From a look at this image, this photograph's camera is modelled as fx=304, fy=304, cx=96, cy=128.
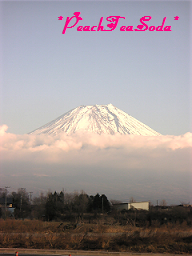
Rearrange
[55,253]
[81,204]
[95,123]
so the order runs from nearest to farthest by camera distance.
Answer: [55,253], [81,204], [95,123]

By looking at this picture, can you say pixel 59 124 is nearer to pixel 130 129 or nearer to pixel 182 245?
pixel 130 129

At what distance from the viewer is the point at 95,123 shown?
161m

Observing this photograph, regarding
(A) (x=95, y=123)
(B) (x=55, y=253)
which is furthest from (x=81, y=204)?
(A) (x=95, y=123)

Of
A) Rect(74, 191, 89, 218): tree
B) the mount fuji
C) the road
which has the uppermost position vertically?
the mount fuji

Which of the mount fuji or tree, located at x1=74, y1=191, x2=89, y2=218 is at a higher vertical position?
the mount fuji

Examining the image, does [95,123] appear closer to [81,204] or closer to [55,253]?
[81,204]

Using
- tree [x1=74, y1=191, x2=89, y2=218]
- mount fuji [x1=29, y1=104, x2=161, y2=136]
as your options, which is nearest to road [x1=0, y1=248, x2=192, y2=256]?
tree [x1=74, y1=191, x2=89, y2=218]

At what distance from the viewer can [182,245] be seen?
1702 centimetres

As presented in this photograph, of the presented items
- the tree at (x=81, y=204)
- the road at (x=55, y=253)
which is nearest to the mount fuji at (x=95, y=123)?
the tree at (x=81, y=204)

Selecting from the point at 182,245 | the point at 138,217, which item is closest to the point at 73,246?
the point at 182,245

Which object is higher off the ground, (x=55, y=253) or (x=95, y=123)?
(x=95, y=123)

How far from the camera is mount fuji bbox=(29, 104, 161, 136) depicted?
453 feet

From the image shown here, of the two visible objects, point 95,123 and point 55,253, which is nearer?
point 55,253

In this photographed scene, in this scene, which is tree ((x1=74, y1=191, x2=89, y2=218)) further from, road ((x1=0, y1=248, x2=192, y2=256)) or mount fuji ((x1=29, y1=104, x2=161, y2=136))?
road ((x1=0, y1=248, x2=192, y2=256))
